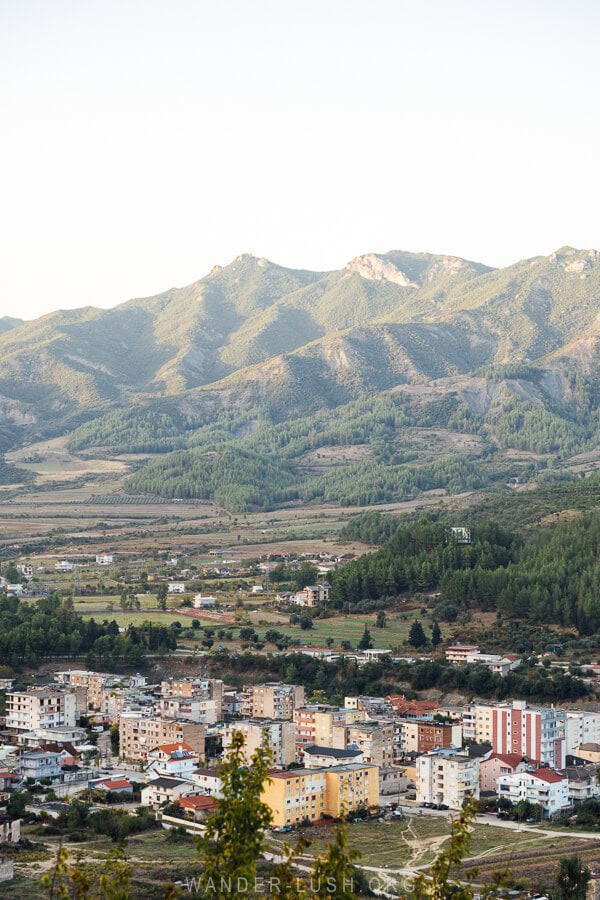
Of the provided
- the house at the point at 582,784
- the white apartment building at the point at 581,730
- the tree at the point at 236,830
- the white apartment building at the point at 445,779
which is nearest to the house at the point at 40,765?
the white apartment building at the point at 445,779

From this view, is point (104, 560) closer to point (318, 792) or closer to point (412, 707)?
point (412, 707)

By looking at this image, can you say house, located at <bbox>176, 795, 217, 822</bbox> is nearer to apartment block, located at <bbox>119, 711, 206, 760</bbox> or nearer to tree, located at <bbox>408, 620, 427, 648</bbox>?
apartment block, located at <bbox>119, 711, 206, 760</bbox>

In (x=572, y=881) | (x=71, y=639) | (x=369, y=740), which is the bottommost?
(x=572, y=881)

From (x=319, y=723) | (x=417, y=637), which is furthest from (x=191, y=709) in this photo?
(x=417, y=637)

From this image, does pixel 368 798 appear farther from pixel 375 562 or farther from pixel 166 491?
pixel 166 491

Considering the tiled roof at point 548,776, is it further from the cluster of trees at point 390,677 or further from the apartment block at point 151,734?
the apartment block at point 151,734
